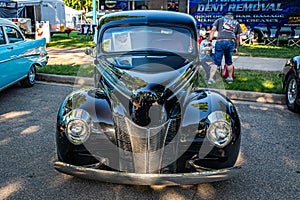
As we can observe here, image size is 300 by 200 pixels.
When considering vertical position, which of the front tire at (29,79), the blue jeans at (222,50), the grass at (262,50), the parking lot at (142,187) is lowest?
the parking lot at (142,187)

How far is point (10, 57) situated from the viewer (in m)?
6.23

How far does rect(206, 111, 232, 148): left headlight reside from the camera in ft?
9.30

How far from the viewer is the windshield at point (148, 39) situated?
13.5ft

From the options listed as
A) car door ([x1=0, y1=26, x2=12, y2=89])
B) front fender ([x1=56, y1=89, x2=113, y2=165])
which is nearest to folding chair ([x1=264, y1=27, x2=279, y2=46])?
car door ([x1=0, y1=26, x2=12, y2=89])

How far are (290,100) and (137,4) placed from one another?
14.6m

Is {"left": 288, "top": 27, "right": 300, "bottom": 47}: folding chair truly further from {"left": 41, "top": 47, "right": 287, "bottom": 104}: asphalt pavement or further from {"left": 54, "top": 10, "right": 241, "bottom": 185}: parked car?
{"left": 54, "top": 10, "right": 241, "bottom": 185}: parked car

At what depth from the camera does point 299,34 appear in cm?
1555

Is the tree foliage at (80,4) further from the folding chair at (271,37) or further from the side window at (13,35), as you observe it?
the side window at (13,35)

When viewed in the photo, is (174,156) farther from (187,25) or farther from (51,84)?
(51,84)

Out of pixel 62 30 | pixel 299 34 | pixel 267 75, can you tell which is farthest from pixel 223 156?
pixel 62 30

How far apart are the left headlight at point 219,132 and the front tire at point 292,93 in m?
3.15

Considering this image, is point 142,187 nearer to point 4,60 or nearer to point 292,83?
point 292,83

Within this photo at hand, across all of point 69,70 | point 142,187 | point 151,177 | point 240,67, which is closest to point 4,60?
point 69,70

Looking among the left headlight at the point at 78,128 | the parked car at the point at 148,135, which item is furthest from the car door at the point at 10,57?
the left headlight at the point at 78,128
